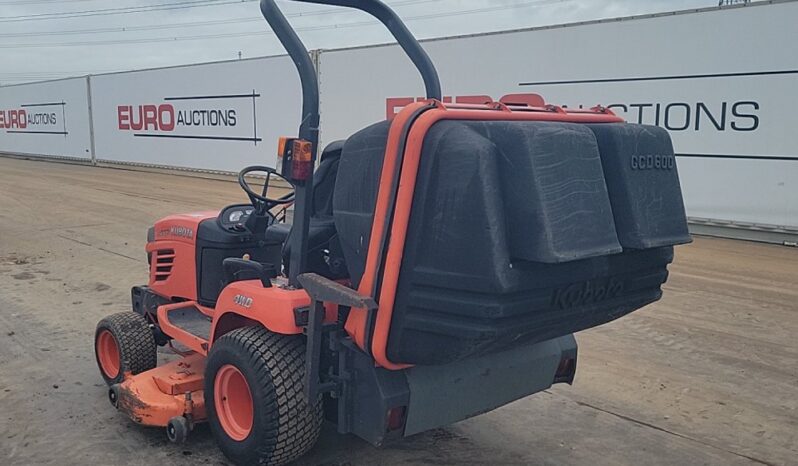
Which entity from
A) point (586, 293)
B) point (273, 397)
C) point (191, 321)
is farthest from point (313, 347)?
point (191, 321)

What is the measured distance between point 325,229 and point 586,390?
209cm

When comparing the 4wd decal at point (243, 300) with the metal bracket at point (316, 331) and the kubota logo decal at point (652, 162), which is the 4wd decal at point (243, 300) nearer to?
the metal bracket at point (316, 331)

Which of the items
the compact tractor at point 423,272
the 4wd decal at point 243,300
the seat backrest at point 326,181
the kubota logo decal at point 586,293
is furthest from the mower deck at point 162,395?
the kubota logo decal at point 586,293

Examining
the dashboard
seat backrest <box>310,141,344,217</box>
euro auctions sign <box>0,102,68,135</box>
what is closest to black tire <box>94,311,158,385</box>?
the dashboard

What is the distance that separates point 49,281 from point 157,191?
8.44 meters

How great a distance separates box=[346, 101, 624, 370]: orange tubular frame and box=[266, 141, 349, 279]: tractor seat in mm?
526

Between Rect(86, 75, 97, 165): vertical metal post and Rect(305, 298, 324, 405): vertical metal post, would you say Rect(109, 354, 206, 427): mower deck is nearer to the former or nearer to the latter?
Rect(305, 298, 324, 405): vertical metal post

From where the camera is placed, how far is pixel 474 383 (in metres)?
3.09

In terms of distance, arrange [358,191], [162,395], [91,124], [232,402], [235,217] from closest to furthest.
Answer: [358,191] < [232,402] < [162,395] < [235,217] < [91,124]

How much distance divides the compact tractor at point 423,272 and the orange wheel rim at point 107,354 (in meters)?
0.66

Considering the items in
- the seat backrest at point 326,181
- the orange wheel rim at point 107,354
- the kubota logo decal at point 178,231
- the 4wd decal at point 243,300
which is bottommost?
the orange wheel rim at point 107,354

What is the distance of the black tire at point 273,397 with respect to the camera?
3.01 meters

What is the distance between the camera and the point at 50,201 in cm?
1382

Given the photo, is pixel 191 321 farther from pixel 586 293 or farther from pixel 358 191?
pixel 586 293
